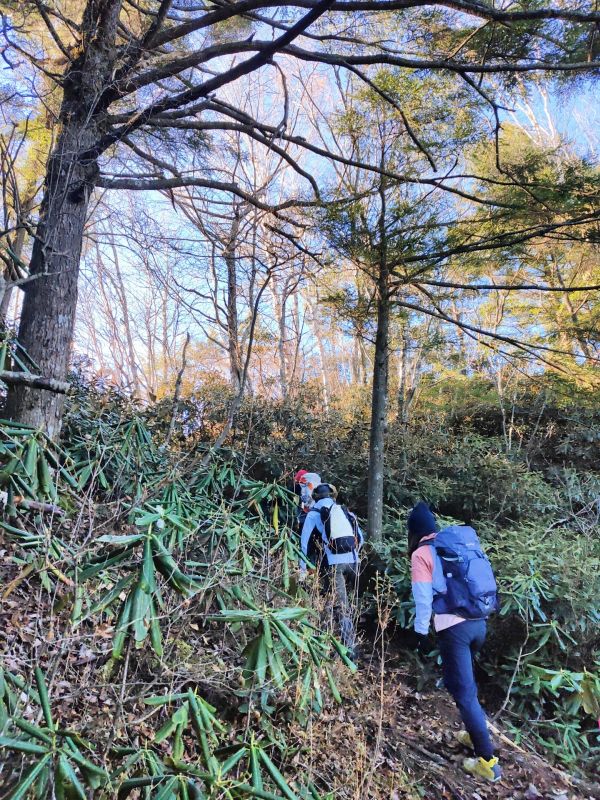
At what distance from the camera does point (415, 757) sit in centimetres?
295

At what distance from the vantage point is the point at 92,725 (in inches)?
69.2

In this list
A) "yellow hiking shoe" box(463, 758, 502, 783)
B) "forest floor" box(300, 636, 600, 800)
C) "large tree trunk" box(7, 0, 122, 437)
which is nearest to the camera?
"forest floor" box(300, 636, 600, 800)

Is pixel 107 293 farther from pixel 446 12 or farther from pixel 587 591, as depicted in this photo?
pixel 587 591

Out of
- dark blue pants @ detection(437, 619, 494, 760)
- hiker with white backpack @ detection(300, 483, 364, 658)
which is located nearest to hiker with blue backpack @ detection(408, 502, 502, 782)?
dark blue pants @ detection(437, 619, 494, 760)

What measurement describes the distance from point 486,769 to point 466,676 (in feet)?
1.86

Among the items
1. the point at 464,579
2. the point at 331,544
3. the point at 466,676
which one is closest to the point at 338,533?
the point at 331,544

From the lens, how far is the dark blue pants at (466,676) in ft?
9.41

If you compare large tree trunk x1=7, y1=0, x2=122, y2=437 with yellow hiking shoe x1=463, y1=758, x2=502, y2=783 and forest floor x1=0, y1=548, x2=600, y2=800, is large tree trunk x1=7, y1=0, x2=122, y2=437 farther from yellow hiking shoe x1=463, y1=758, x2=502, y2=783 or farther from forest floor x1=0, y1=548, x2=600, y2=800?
yellow hiking shoe x1=463, y1=758, x2=502, y2=783

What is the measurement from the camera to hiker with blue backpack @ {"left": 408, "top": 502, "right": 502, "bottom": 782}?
2.87 m

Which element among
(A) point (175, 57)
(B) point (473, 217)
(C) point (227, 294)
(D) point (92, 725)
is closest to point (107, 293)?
(C) point (227, 294)

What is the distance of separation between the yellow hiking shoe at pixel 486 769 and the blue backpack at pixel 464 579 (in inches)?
35.0

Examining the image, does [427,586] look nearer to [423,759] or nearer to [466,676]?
[466,676]

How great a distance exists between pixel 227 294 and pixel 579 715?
18.5 feet

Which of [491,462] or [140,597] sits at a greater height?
[491,462]
